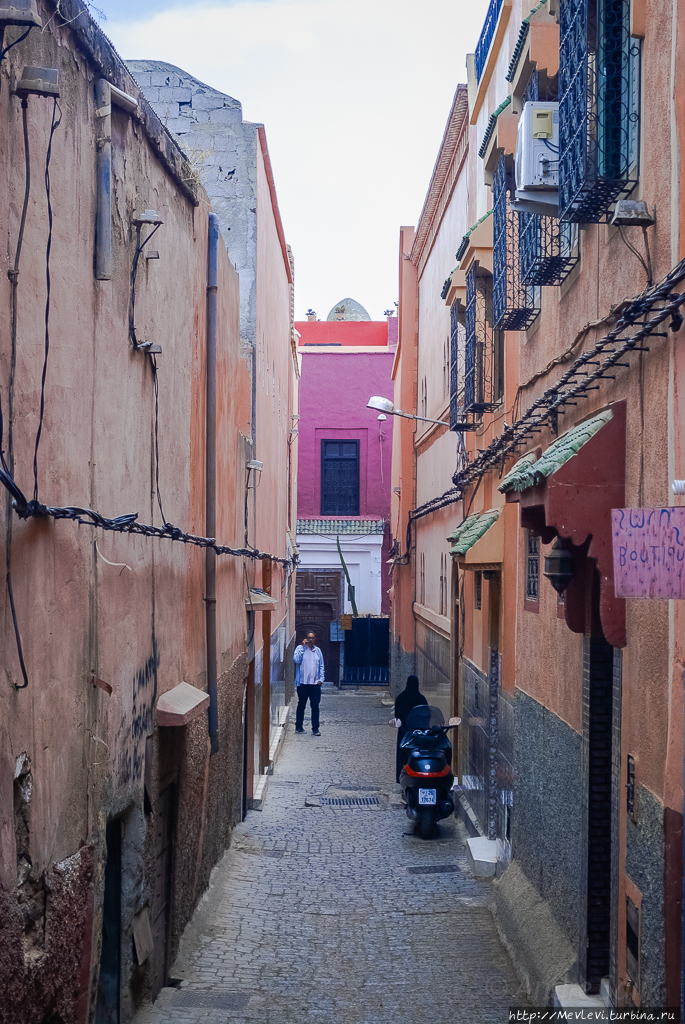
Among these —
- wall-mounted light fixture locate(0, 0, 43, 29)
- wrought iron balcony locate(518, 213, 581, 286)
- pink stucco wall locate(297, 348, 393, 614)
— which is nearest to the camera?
wall-mounted light fixture locate(0, 0, 43, 29)

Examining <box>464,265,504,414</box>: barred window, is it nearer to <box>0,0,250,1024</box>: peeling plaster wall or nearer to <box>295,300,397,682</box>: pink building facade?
<box>0,0,250,1024</box>: peeling plaster wall

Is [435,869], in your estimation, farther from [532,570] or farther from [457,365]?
[457,365]

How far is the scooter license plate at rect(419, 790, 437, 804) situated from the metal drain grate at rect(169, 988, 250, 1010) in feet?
15.1

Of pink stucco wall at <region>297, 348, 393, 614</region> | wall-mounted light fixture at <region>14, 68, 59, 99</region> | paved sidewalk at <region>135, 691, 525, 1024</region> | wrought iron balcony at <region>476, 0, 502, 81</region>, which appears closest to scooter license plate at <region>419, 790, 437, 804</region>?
paved sidewalk at <region>135, 691, 525, 1024</region>

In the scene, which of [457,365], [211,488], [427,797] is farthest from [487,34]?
[427,797]

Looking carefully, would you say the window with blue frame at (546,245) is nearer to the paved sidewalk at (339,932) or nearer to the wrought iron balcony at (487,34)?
the wrought iron balcony at (487,34)

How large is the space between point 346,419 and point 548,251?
81.5 ft

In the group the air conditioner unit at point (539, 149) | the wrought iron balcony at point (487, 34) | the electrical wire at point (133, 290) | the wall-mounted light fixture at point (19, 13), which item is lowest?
the electrical wire at point (133, 290)

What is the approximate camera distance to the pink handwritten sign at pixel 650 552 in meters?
3.21

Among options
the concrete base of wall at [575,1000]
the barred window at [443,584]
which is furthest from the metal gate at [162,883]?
the barred window at [443,584]

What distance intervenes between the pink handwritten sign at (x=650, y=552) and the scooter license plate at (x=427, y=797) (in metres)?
8.16

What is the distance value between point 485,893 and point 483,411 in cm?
466

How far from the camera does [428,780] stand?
1131cm

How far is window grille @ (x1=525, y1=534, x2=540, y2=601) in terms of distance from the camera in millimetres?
7773
